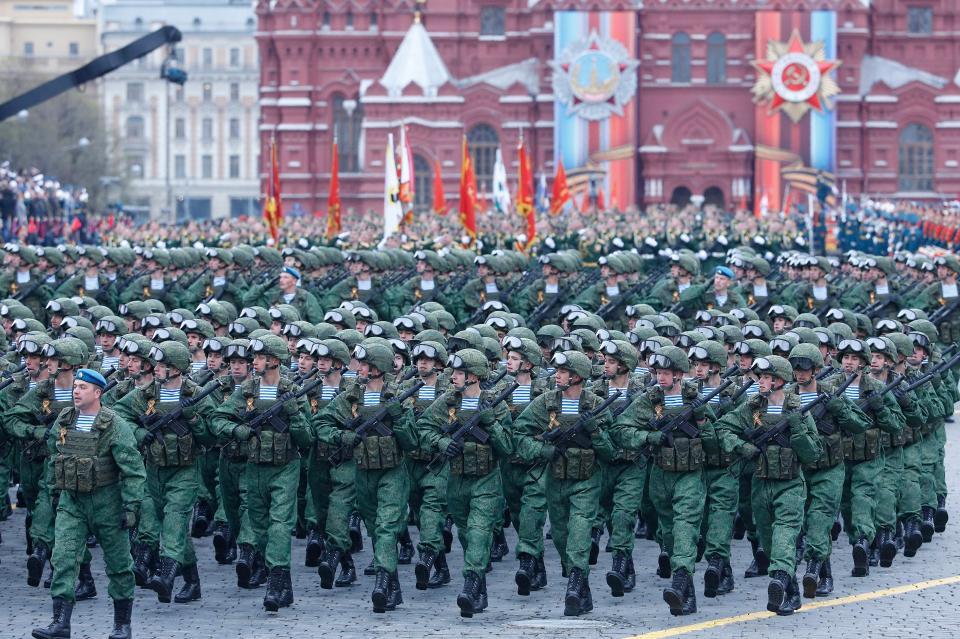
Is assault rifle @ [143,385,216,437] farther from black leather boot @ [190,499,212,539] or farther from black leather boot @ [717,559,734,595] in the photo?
black leather boot @ [717,559,734,595]

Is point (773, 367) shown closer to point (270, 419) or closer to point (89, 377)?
point (270, 419)

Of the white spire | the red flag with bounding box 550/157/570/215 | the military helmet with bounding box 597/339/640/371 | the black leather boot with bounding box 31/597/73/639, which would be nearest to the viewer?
the black leather boot with bounding box 31/597/73/639

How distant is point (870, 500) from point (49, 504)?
18.8 ft

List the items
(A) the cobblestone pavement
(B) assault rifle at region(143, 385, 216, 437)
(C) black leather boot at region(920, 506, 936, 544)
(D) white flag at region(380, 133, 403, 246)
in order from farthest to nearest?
(D) white flag at region(380, 133, 403, 246), (C) black leather boot at region(920, 506, 936, 544), (B) assault rifle at region(143, 385, 216, 437), (A) the cobblestone pavement

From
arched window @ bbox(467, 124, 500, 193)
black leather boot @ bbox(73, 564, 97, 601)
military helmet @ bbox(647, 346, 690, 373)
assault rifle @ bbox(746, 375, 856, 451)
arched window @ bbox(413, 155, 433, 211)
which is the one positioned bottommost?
black leather boot @ bbox(73, 564, 97, 601)

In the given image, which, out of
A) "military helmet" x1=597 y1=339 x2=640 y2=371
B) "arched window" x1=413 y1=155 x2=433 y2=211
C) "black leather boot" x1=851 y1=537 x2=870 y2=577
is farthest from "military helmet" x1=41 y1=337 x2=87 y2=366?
"arched window" x1=413 y1=155 x2=433 y2=211

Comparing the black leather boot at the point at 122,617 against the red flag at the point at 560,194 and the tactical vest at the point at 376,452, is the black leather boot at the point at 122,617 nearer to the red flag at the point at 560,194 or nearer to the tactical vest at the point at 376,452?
the tactical vest at the point at 376,452

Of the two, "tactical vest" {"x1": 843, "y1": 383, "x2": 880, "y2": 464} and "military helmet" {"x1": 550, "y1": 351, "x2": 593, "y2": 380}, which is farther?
"tactical vest" {"x1": 843, "y1": 383, "x2": 880, "y2": 464}

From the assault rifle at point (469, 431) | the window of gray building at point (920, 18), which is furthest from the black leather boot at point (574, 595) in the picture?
the window of gray building at point (920, 18)

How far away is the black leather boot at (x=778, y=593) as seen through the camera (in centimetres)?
1327

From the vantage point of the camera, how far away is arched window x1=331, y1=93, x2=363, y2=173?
6575 centimetres

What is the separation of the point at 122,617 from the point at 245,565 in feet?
5.48

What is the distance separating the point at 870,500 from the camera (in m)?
14.7

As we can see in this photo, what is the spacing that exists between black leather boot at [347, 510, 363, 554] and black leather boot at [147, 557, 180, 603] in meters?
1.92
